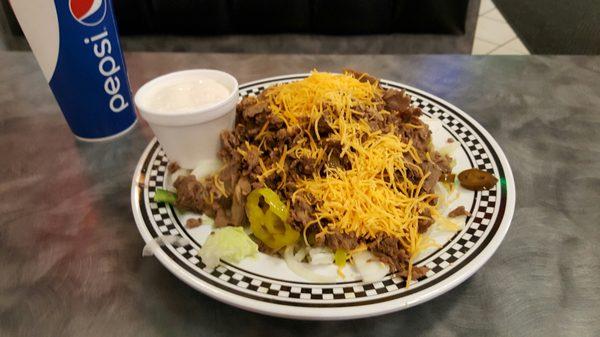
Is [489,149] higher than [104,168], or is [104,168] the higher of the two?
[489,149]

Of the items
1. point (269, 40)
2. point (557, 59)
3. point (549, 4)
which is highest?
point (557, 59)

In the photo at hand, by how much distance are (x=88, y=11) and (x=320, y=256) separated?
3.38 feet

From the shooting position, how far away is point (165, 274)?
44.0 inches

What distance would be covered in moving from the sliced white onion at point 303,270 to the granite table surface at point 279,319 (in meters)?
0.11

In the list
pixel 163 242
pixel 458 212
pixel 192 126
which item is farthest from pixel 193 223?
pixel 458 212

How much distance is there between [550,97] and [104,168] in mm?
1652

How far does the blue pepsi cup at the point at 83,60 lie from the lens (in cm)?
135

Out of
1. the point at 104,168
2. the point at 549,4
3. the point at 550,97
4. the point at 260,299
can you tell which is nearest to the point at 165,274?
the point at 260,299

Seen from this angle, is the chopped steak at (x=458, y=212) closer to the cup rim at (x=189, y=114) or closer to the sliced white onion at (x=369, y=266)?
the sliced white onion at (x=369, y=266)

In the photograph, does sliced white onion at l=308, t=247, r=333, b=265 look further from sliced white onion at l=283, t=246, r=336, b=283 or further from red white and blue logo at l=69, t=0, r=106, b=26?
red white and blue logo at l=69, t=0, r=106, b=26

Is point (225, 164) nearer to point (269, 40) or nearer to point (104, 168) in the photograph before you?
point (104, 168)

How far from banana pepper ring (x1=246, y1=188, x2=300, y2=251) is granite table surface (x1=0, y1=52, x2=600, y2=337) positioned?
0.17m

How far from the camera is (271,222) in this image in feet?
3.54

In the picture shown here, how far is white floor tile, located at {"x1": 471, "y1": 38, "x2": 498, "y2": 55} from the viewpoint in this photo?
4.15m
